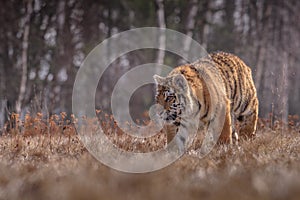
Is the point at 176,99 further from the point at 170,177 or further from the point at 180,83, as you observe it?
the point at 170,177

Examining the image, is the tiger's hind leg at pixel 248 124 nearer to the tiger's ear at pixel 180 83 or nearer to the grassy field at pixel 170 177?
the grassy field at pixel 170 177

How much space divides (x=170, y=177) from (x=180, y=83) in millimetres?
2067

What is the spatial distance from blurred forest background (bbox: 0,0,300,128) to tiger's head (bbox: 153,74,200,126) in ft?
17.4

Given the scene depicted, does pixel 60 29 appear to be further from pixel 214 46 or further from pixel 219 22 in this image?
pixel 219 22

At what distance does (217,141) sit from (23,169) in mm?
2754

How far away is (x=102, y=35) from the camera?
17.3 metres

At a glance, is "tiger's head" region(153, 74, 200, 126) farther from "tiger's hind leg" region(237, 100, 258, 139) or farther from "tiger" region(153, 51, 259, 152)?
"tiger's hind leg" region(237, 100, 258, 139)

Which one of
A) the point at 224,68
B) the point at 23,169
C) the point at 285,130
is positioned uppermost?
the point at 224,68

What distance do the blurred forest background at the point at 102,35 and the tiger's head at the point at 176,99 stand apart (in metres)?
5.31

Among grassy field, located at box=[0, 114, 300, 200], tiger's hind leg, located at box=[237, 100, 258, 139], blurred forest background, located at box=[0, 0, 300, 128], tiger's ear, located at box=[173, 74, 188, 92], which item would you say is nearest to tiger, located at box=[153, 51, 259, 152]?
tiger's ear, located at box=[173, 74, 188, 92]

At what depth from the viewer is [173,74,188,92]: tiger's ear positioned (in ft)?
18.5

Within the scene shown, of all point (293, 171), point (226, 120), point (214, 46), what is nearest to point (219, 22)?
point (214, 46)

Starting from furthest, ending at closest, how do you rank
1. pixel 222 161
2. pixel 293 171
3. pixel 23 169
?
pixel 222 161
pixel 23 169
pixel 293 171

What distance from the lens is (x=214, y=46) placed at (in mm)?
18531
